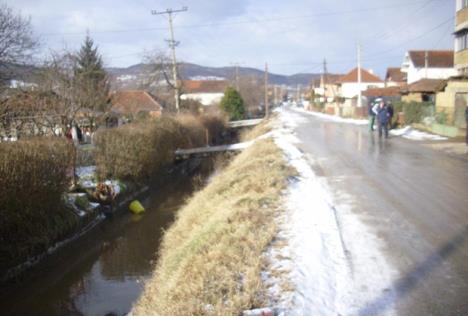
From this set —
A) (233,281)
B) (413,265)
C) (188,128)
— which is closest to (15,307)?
(233,281)

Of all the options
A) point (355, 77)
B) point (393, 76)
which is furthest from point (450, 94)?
point (355, 77)

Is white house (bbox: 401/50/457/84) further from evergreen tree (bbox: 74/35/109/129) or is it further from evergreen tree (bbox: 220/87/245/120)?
evergreen tree (bbox: 74/35/109/129)

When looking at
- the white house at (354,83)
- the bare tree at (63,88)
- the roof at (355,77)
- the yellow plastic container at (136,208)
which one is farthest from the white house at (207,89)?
the yellow plastic container at (136,208)

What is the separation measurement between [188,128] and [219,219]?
24.1 metres

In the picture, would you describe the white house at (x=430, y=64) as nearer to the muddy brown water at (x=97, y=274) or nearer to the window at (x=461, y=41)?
the window at (x=461, y=41)

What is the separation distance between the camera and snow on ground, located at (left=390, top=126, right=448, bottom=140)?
21667 millimetres

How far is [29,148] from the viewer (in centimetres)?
1291

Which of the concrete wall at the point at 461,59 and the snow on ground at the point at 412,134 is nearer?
the snow on ground at the point at 412,134

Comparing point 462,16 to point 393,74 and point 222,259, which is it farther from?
point 393,74

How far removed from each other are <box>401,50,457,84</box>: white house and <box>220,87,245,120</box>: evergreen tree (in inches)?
951

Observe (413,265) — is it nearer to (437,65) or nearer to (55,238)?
(55,238)

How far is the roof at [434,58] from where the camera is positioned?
55.1m

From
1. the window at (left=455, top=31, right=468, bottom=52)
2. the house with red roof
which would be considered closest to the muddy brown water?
the window at (left=455, top=31, right=468, bottom=52)

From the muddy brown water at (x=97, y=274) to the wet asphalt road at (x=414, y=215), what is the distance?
18.7 ft
